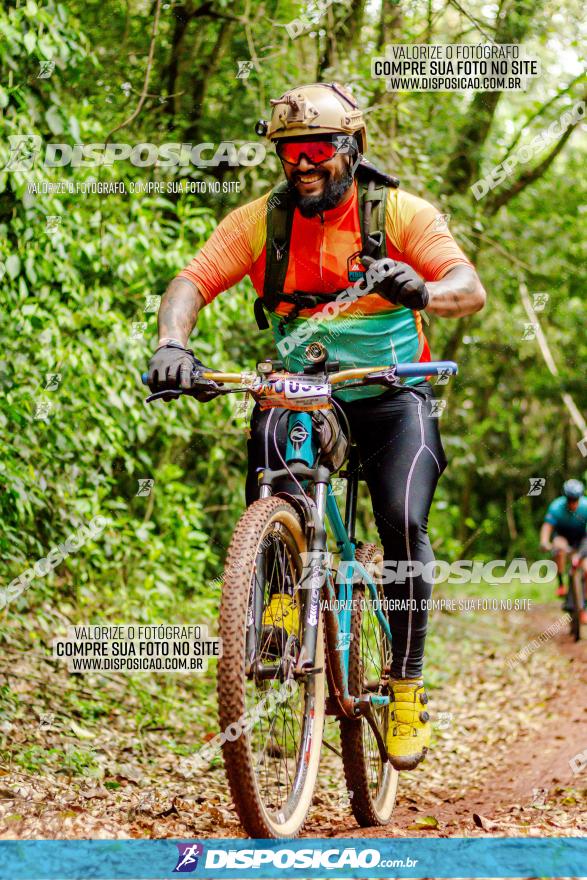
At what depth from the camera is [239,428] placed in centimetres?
841

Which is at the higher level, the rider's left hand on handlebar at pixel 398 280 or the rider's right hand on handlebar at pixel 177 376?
the rider's left hand on handlebar at pixel 398 280

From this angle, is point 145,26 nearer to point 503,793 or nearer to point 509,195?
point 509,195

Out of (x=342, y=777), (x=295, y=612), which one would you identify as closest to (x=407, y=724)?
(x=295, y=612)

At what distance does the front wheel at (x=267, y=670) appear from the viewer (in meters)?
2.94

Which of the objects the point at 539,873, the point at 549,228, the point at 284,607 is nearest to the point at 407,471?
the point at 284,607

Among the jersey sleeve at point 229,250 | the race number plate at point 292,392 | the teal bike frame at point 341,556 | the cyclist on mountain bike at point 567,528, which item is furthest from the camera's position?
the cyclist on mountain bike at point 567,528

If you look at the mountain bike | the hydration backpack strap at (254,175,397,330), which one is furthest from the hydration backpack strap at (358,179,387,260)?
the mountain bike

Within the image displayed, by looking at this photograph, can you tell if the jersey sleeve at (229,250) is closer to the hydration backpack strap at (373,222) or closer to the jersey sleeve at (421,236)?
the hydration backpack strap at (373,222)

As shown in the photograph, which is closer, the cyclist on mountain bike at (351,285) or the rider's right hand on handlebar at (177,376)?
the rider's right hand on handlebar at (177,376)

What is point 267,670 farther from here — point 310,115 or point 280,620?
point 310,115

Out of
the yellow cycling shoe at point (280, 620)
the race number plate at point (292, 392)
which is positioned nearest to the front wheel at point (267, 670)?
the yellow cycling shoe at point (280, 620)

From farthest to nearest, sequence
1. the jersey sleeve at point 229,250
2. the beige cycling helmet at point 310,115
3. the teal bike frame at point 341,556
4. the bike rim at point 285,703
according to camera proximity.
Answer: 1. the jersey sleeve at point 229,250
2. the beige cycling helmet at point 310,115
3. the teal bike frame at point 341,556
4. the bike rim at point 285,703

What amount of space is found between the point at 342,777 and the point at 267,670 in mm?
3109

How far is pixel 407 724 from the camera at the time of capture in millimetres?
4117
